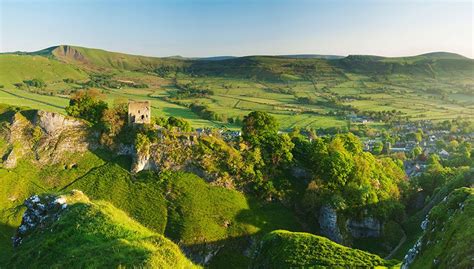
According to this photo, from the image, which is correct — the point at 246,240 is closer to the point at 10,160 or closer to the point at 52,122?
the point at 52,122

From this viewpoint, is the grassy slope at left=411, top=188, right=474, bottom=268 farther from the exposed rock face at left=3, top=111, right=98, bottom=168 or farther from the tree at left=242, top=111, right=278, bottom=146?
the exposed rock face at left=3, top=111, right=98, bottom=168

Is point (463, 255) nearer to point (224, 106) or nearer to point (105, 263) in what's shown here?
point (105, 263)

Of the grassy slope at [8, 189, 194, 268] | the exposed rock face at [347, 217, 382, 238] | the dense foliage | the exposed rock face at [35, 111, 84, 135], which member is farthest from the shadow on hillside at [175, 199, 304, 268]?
the exposed rock face at [35, 111, 84, 135]

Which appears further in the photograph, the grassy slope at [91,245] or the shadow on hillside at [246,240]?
the shadow on hillside at [246,240]

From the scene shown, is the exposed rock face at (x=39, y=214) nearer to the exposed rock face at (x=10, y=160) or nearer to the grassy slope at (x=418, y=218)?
the exposed rock face at (x=10, y=160)

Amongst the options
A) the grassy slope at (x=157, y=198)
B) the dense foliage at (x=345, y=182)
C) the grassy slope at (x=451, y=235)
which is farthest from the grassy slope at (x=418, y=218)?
the grassy slope at (x=451, y=235)

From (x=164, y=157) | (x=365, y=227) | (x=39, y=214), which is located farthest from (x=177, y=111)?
(x=39, y=214)
